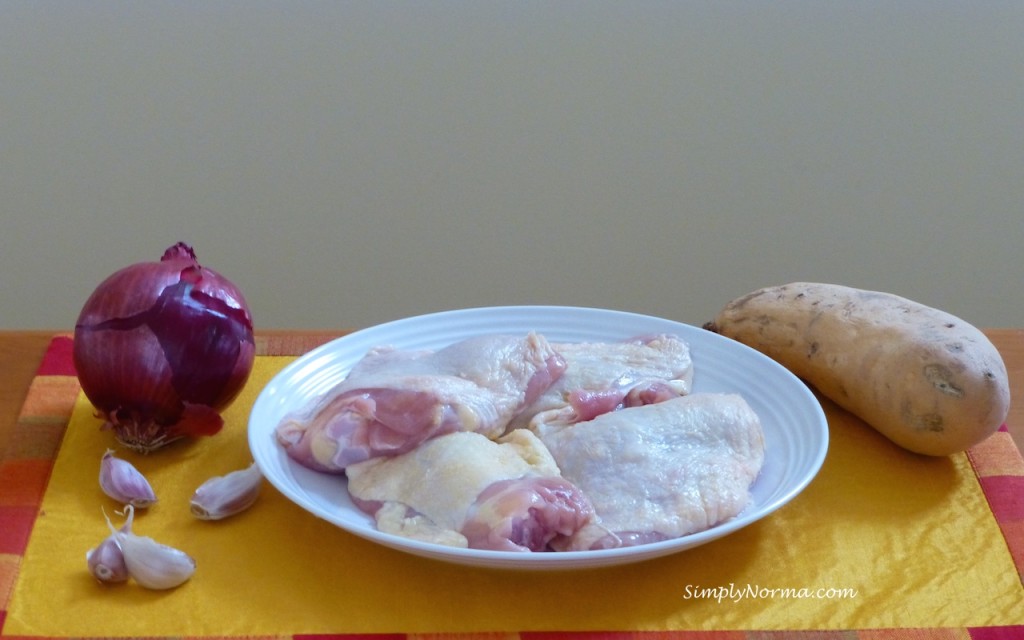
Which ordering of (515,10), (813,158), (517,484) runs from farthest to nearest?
(813,158) < (515,10) < (517,484)

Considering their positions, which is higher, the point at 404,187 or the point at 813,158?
the point at 813,158

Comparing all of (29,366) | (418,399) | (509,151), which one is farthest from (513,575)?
(509,151)

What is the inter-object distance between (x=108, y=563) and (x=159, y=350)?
25cm

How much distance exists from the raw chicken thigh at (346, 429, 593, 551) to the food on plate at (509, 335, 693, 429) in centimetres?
12

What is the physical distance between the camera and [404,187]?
219 centimetres

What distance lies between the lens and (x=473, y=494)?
912 millimetres

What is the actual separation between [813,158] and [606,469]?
1.44 metres

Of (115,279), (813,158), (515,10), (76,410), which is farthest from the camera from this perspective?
(813,158)

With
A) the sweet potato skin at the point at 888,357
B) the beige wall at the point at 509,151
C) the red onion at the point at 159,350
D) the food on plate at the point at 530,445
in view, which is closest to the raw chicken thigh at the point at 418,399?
the food on plate at the point at 530,445

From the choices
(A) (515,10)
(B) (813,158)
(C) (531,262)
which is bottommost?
(C) (531,262)

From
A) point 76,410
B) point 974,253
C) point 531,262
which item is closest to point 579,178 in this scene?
point 531,262

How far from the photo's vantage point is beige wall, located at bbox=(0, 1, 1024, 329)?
2.08 m

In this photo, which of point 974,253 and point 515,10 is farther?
point 974,253

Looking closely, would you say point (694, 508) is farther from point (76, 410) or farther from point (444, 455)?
point (76, 410)
